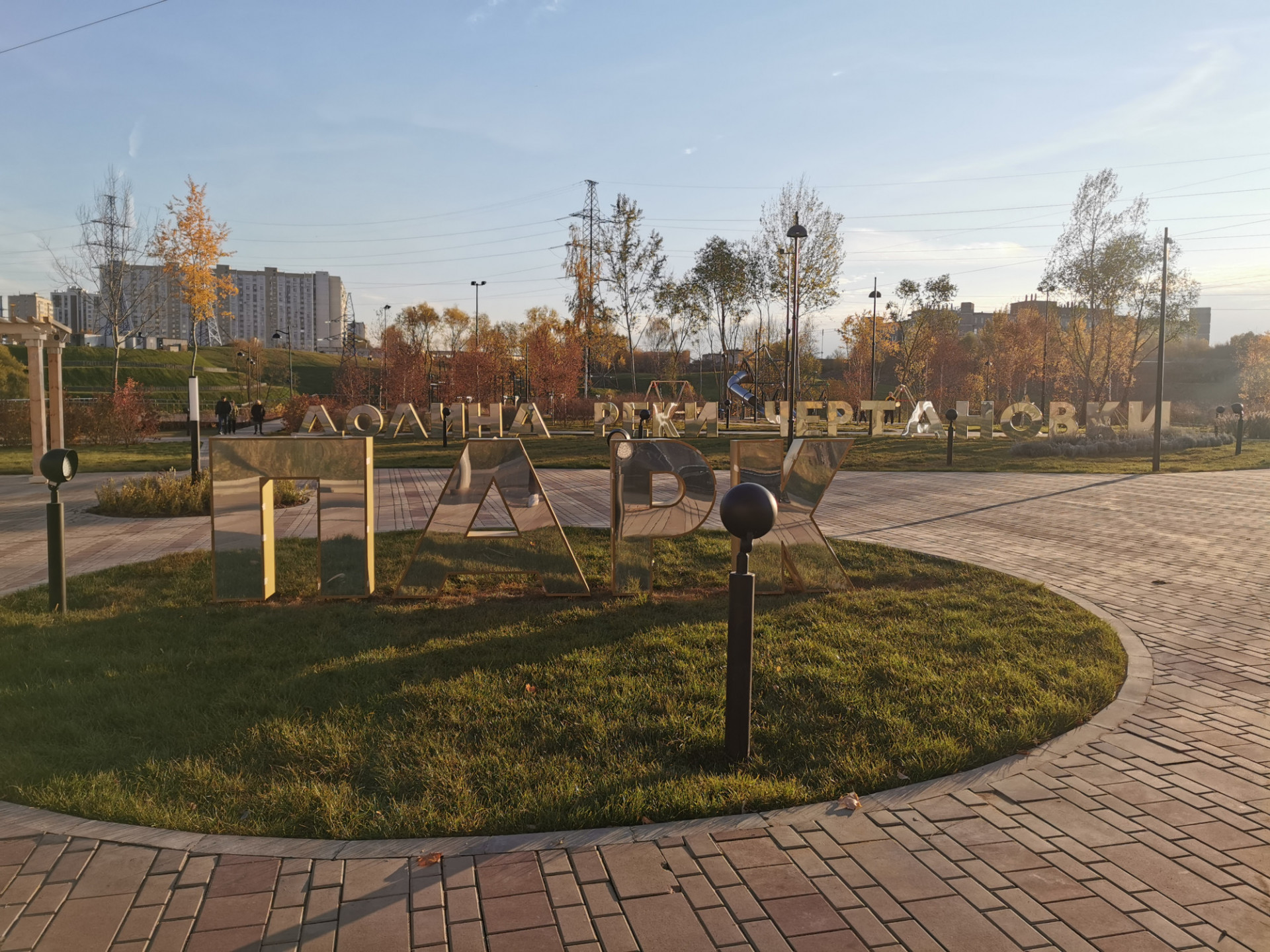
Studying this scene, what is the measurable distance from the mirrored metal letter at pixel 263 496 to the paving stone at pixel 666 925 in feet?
15.8

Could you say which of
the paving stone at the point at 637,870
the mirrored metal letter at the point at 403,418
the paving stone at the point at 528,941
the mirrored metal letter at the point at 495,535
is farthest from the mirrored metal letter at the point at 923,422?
the paving stone at the point at 528,941

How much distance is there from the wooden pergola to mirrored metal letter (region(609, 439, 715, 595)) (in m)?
13.1

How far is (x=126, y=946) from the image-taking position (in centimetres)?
267

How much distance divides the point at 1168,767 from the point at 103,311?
5026 cm

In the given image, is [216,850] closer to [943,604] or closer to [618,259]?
[943,604]

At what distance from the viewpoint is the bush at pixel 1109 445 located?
25.2 m

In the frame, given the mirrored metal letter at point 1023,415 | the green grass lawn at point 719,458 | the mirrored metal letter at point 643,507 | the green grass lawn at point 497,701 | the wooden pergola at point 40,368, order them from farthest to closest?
the mirrored metal letter at point 1023,415 → the green grass lawn at point 719,458 → the wooden pergola at point 40,368 → the mirrored metal letter at point 643,507 → the green grass lawn at point 497,701

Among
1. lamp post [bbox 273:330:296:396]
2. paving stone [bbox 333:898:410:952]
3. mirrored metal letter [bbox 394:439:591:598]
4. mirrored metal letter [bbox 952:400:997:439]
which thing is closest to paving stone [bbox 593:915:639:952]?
paving stone [bbox 333:898:410:952]

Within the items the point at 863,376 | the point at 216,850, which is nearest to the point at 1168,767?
the point at 216,850

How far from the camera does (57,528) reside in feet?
21.5

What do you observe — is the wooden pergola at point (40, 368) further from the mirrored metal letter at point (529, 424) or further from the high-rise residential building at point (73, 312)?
the high-rise residential building at point (73, 312)

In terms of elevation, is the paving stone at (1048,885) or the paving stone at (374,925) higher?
the paving stone at (1048,885)

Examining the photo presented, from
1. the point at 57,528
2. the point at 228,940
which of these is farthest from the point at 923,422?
the point at 228,940

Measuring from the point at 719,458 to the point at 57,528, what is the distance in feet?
51.7
